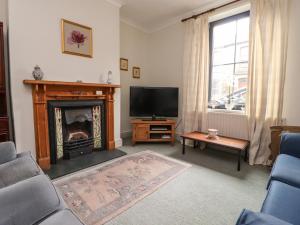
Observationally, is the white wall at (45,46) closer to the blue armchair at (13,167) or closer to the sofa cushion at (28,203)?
the blue armchair at (13,167)

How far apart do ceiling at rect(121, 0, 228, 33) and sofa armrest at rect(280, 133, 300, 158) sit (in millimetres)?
2646

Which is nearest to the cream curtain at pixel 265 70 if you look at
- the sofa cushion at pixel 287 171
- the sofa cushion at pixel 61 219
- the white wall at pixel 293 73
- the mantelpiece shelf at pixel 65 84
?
the white wall at pixel 293 73

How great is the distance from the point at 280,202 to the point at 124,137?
352cm

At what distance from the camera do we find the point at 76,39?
2779 mm

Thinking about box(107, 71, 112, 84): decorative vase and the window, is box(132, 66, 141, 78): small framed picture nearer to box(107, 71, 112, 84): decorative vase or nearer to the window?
box(107, 71, 112, 84): decorative vase

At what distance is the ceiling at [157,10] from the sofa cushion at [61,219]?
140 inches

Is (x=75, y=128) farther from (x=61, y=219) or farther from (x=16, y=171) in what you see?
(x=61, y=219)

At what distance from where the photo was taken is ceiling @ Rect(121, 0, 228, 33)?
3.27m

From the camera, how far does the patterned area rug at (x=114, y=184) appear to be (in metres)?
1.68

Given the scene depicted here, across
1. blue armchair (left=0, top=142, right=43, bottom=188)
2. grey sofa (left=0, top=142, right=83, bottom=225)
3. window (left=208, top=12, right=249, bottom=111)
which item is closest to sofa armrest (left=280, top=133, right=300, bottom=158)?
window (left=208, top=12, right=249, bottom=111)

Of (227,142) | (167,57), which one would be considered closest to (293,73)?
(227,142)

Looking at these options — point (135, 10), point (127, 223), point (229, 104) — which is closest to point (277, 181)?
point (127, 223)

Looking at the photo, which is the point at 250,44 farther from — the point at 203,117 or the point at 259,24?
the point at 203,117

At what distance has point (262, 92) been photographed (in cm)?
270
